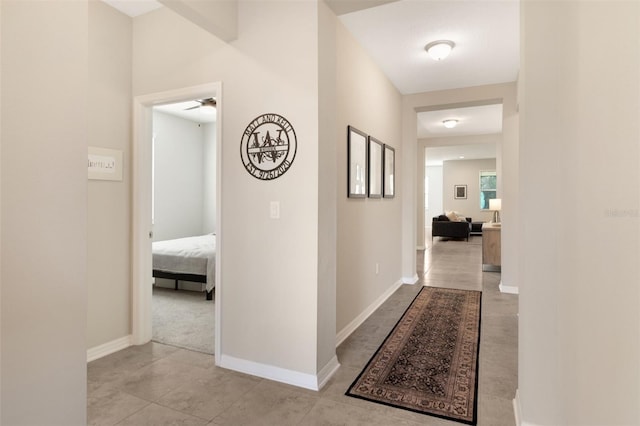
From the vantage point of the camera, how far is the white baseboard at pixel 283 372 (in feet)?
7.66

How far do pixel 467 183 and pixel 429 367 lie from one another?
492 inches

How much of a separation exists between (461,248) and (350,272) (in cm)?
679

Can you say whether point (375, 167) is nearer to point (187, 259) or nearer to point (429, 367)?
point (429, 367)

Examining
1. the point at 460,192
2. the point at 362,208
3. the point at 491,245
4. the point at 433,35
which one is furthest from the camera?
the point at 460,192

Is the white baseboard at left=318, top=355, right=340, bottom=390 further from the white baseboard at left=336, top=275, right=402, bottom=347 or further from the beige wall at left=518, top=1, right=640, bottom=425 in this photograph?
the beige wall at left=518, top=1, right=640, bottom=425

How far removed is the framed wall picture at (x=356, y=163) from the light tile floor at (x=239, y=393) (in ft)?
4.59

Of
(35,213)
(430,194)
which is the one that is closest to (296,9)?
(35,213)

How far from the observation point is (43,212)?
120 cm

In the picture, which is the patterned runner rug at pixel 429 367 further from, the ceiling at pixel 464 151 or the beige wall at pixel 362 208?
the ceiling at pixel 464 151

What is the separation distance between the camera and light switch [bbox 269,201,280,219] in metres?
2.44

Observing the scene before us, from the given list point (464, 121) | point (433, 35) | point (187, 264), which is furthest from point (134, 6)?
point (464, 121)

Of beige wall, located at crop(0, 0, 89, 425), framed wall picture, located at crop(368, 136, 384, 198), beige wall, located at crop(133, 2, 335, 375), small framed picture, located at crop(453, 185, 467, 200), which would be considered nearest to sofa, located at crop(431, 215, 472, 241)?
small framed picture, located at crop(453, 185, 467, 200)

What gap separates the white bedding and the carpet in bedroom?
355mm

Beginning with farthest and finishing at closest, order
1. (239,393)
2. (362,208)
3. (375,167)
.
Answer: (375,167), (362,208), (239,393)
